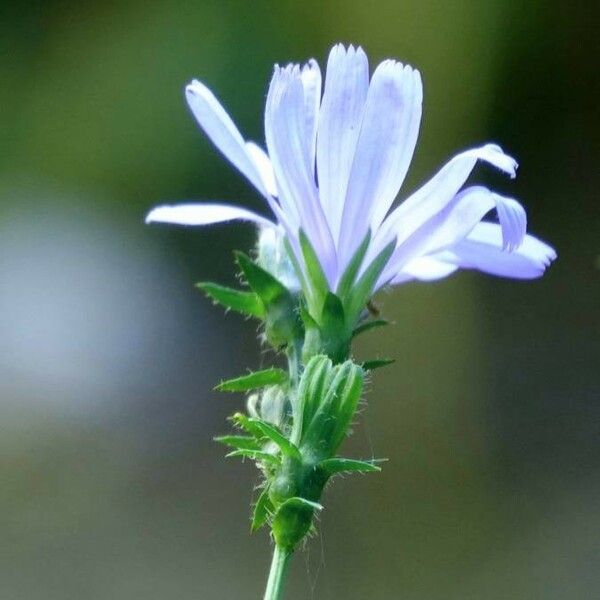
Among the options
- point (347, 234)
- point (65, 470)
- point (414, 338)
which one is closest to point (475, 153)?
point (347, 234)

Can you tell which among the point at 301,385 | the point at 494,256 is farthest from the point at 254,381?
the point at 494,256

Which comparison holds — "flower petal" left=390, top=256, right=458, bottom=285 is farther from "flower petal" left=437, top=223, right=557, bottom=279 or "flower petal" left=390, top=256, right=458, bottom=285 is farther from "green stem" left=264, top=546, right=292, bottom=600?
"green stem" left=264, top=546, right=292, bottom=600

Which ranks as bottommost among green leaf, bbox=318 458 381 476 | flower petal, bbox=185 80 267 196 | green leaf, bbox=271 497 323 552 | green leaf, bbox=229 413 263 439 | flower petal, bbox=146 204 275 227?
green leaf, bbox=271 497 323 552

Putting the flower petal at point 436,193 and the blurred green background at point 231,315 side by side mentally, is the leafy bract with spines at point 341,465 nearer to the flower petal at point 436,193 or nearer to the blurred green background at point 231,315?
the flower petal at point 436,193

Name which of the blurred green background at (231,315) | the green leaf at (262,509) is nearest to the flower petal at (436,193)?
the green leaf at (262,509)

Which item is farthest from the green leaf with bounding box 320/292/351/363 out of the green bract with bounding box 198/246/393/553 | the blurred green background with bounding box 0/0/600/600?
the blurred green background with bounding box 0/0/600/600

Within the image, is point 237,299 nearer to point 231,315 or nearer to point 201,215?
point 201,215

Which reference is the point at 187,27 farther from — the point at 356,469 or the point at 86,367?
the point at 356,469
